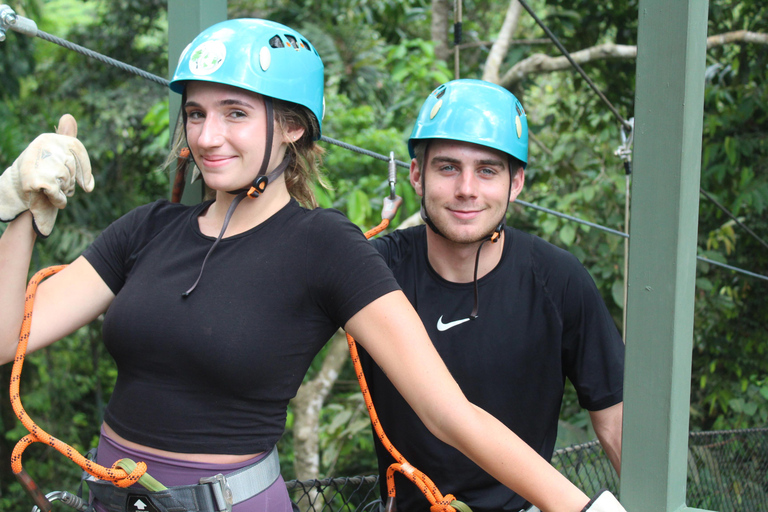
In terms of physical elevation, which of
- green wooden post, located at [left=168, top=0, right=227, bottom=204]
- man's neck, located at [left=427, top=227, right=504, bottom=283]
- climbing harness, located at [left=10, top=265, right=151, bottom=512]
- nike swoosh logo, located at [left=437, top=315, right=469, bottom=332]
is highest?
green wooden post, located at [left=168, top=0, right=227, bottom=204]

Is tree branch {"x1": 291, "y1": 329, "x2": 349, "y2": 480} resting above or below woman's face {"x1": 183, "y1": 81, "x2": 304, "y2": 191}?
below

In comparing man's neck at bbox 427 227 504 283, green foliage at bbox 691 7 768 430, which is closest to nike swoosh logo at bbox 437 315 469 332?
man's neck at bbox 427 227 504 283

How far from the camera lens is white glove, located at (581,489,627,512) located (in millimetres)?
1009

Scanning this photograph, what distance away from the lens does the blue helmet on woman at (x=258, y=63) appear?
1.32 metres

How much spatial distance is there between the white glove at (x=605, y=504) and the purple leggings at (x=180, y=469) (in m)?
0.59

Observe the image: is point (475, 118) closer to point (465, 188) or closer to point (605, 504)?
point (465, 188)

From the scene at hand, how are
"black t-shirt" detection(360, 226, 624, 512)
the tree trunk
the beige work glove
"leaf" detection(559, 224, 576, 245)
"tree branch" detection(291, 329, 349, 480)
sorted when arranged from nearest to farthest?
the beige work glove
"black t-shirt" detection(360, 226, 624, 512)
"leaf" detection(559, 224, 576, 245)
"tree branch" detection(291, 329, 349, 480)
the tree trunk

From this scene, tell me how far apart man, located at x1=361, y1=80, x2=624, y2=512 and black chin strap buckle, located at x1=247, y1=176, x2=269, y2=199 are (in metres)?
0.55

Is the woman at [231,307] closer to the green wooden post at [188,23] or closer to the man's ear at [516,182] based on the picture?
the green wooden post at [188,23]

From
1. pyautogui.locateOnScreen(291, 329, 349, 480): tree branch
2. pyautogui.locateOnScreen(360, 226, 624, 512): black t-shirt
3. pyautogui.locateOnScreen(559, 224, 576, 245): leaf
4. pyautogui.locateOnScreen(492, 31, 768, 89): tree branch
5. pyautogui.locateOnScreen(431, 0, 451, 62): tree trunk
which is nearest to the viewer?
pyautogui.locateOnScreen(360, 226, 624, 512): black t-shirt

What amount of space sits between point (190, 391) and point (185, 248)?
285 mm

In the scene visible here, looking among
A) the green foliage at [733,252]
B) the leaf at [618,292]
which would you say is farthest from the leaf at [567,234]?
the green foliage at [733,252]

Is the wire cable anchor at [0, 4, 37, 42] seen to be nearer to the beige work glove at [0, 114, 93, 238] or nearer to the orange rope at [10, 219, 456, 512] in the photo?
the beige work glove at [0, 114, 93, 238]

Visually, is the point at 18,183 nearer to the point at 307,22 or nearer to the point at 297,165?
the point at 297,165
